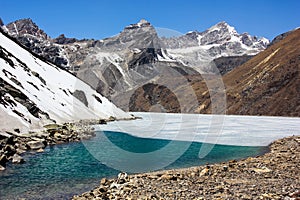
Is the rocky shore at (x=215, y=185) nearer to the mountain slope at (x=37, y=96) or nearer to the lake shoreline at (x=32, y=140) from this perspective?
the lake shoreline at (x=32, y=140)

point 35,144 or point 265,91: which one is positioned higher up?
point 265,91

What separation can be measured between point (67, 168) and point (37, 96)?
4414cm

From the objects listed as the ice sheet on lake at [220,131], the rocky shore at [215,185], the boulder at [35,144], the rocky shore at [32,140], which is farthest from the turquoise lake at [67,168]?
the ice sheet on lake at [220,131]

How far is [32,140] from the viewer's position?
141 feet

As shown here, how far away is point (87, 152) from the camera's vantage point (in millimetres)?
37719

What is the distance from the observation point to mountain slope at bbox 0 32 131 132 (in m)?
53.0

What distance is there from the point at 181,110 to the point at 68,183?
480 ft

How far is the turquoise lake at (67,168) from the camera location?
68.4 ft

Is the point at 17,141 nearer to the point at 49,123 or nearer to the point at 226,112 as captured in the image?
the point at 49,123

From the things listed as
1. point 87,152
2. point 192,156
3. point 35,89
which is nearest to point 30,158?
point 87,152

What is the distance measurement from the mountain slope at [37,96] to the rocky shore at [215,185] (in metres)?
30.8

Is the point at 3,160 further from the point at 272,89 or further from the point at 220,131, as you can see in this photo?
the point at 272,89

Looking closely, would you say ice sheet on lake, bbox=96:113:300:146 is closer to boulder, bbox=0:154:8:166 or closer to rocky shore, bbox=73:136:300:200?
rocky shore, bbox=73:136:300:200

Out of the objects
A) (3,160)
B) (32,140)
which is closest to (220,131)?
(32,140)
